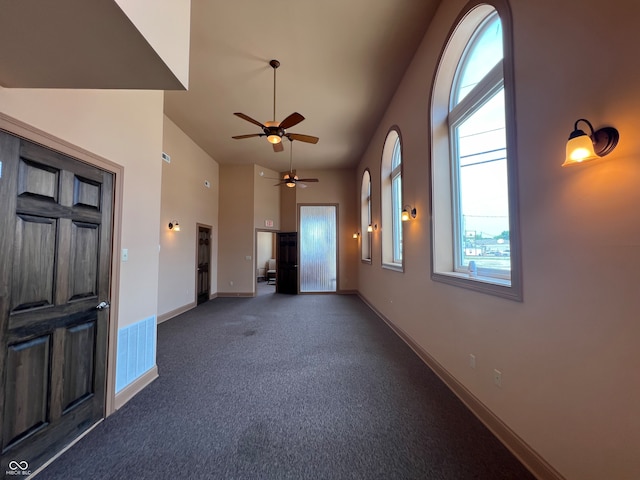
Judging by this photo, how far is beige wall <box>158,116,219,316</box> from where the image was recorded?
16.7 feet

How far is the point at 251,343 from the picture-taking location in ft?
12.4

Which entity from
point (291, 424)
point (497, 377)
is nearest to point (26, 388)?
point (291, 424)

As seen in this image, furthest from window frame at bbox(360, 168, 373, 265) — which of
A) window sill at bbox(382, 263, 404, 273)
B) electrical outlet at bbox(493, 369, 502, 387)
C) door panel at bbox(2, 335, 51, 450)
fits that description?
door panel at bbox(2, 335, 51, 450)

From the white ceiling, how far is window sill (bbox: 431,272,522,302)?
2928 mm

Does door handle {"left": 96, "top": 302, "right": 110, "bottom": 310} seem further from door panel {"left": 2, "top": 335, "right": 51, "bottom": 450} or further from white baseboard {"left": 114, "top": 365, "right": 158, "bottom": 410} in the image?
white baseboard {"left": 114, "top": 365, "right": 158, "bottom": 410}

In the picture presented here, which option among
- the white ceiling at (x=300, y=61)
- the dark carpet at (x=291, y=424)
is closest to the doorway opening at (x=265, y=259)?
the white ceiling at (x=300, y=61)

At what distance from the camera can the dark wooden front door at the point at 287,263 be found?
27.0ft

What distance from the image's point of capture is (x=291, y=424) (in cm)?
203

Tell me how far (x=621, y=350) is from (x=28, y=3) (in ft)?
9.17

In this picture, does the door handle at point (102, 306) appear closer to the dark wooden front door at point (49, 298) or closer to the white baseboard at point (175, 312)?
the dark wooden front door at point (49, 298)

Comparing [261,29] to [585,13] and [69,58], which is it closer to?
[69,58]

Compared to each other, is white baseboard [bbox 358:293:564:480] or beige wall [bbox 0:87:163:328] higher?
beige wall [bbox 0:87:163:328]

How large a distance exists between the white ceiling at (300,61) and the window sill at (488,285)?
115 inches

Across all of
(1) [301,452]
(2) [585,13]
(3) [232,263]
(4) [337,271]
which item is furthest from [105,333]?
(4) [337,271]
